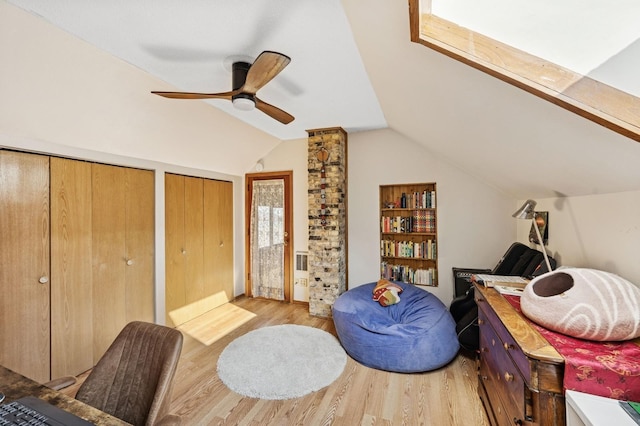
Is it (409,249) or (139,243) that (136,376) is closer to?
(139,243)

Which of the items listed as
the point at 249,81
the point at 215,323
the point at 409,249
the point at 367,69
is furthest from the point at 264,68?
the point at 215,323

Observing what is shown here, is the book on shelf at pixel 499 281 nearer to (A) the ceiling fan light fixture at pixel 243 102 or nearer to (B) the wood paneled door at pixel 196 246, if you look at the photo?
(A) the ceiling fan light fixture at pixel 243 102

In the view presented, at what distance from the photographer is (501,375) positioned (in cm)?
139

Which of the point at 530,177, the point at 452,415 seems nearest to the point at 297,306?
the point at 452,415

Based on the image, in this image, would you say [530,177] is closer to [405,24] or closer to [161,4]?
[405,24]

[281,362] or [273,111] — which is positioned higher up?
[273,111]

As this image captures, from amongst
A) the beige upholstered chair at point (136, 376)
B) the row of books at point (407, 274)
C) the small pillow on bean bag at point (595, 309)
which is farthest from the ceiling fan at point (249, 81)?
the row of books at point (407, 274)

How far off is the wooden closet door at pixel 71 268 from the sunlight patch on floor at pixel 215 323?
949mm

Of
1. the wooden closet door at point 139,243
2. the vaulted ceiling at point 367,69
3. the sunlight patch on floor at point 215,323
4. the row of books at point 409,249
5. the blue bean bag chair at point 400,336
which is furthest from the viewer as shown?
the row of books at point 409,249

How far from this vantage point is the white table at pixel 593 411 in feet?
2.56

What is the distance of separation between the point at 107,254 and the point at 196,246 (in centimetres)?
110

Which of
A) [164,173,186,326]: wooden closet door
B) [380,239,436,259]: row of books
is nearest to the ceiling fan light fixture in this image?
[164,173,186,326]: wooden closet door

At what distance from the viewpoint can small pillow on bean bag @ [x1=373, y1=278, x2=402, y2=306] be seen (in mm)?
2770

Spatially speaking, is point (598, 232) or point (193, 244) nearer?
point (598, 232)
